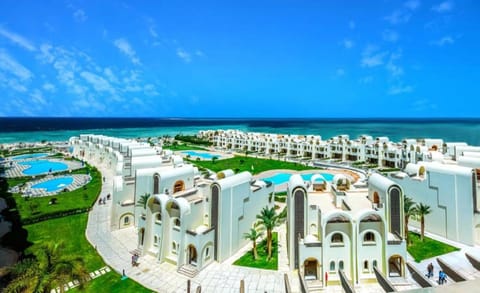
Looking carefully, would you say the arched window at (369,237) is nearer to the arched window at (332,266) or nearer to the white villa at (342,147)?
the arched window at (332,266)

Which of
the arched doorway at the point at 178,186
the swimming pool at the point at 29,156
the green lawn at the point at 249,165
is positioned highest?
the swimming pool at the point at 29,156

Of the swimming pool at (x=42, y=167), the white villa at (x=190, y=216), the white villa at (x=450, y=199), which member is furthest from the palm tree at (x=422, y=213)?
the swimming pool at (x=42, y=167)

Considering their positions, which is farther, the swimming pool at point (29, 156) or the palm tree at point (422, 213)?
the swimming pool at point (29, 156)

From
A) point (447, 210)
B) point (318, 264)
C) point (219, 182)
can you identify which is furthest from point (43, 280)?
point (447, 210)

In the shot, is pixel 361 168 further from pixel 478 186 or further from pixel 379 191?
pixel 379 191

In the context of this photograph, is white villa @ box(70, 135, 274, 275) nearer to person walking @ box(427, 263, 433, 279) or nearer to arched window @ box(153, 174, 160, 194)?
arched window @ box(153, 174, 160, 194)
